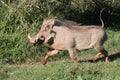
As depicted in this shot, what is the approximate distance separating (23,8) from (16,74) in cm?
266

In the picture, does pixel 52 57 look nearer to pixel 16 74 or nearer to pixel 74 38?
pixel 74 38

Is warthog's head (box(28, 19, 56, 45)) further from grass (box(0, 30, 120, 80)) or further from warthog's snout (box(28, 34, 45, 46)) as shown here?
grass (box(0, 30, 120, 80))

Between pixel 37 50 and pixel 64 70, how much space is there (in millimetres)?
2181

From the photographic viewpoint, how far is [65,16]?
1365 centimetres

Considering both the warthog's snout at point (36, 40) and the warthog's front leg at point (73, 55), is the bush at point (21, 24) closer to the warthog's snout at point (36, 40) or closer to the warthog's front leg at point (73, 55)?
the warthog's snout at point (36, 40)

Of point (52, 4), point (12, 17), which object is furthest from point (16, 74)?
point (52, 4)

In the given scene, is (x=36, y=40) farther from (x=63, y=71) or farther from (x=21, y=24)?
(x=21, y=24)

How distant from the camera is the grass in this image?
27.3ft

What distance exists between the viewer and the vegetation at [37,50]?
8.61m

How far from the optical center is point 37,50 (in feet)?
35.6

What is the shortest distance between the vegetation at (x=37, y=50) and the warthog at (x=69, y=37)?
0.37 meters

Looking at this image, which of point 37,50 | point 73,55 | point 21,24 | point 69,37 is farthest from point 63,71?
point 21,24

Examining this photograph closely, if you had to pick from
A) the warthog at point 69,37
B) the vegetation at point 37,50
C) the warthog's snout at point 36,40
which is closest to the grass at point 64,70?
the vegetation at point 37,50

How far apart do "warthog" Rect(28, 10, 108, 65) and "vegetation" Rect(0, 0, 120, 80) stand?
0.37 metres
